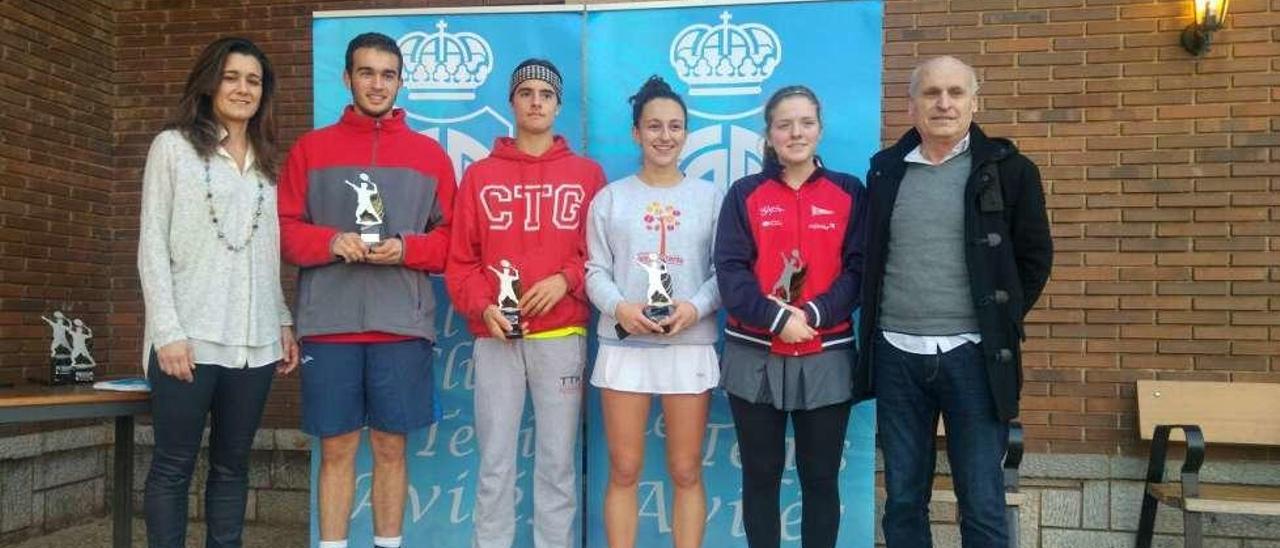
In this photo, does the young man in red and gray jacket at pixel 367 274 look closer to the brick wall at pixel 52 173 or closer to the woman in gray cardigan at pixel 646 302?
the woman in gray cardigan at pixel 646 302

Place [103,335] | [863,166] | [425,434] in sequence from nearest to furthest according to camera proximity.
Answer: [863,166] < [425,434] < [103,335]

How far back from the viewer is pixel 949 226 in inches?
114

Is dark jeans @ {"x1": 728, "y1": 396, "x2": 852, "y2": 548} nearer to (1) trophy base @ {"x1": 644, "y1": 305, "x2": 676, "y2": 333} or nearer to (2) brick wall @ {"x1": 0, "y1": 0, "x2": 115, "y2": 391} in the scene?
(1) trophy base @ {"x1": 644, "y1": 305, "x2": 676, "y2": 333}

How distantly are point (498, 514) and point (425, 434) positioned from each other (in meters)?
0.73

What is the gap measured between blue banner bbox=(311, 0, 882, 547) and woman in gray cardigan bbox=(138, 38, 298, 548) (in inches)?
29.3

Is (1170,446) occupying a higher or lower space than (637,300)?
lower

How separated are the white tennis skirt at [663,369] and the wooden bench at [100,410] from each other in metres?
1.66

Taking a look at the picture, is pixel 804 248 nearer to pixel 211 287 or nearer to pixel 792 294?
pixel 792 294

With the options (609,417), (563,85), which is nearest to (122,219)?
(563,85)

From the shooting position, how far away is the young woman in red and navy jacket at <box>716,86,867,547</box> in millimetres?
3023

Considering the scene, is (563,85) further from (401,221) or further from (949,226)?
(949,226)

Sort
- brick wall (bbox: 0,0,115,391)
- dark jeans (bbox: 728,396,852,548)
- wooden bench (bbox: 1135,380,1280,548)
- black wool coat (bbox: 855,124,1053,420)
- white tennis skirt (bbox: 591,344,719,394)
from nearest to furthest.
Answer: black wool coat (bbox: 855,124,1053,420) < dark jeans (bbox: 728,396,852,548) < white tennis skirt (bbox: 591,344,719,394) < wooden bench (bbox: 1135,380,1280,548) < brick wall (bbox: 0,0,115,391)

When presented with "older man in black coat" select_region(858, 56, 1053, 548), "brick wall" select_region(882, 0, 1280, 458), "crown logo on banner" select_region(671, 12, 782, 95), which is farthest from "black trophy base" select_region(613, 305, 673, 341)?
"brick wall" select_region(882, 0, 1280, 458)

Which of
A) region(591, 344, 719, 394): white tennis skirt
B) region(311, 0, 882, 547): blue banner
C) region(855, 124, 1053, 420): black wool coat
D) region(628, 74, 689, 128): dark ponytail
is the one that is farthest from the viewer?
region(311, 0, 882, 547): blue banner
